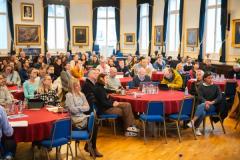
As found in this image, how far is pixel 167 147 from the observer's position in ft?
22.3

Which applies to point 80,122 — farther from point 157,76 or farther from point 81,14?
point 81,14

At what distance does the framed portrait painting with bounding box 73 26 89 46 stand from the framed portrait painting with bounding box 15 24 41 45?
90.6 inches

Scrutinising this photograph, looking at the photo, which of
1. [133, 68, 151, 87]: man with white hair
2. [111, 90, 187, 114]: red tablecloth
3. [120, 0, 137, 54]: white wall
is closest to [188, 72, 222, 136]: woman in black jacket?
[111, 90, 187, 114]: red tablecloth

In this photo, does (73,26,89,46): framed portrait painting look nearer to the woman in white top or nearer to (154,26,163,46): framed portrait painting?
(154,26,163,46): framed portrait painting

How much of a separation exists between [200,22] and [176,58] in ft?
7.98

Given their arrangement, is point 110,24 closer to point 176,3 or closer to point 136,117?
point 176,3

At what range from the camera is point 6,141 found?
489 cm

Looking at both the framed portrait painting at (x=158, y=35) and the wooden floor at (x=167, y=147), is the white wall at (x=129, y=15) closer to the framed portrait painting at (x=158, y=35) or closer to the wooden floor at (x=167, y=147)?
the framed portrait painting at (x=158, y=35)

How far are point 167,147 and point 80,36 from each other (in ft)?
47.7

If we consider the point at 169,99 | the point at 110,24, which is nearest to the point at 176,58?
the point at 110,24

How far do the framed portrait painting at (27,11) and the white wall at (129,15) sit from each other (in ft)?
0.54

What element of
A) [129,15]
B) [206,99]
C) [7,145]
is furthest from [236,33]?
[7,145]

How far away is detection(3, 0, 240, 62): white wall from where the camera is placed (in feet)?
46.3

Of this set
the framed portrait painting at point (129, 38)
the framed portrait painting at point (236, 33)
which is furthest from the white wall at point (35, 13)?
the framed portrait painting at point (236, 33)
